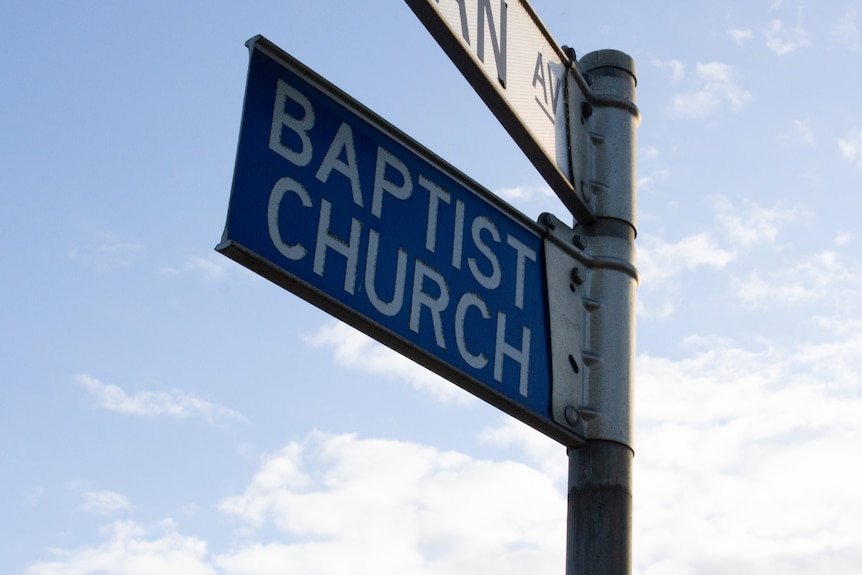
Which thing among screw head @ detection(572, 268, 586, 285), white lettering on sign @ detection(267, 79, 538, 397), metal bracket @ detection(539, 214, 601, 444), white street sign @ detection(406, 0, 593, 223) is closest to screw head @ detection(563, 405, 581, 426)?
metal bracket @ detection(539, 214, 601, 444)

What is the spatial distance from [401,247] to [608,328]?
785mm

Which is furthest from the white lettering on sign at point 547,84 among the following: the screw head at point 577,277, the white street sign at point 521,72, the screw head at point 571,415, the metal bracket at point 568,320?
the screw head at point 571,415

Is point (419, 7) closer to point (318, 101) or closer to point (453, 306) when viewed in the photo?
point (318, 101)

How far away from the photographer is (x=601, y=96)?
158 inches

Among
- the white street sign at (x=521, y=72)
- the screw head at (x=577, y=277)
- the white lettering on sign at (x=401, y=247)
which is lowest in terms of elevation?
the white lettering on sign at (x=401, y=247)


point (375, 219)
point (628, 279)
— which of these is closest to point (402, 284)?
point (375, 219)

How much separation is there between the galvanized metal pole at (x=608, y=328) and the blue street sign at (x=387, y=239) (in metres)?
0.11

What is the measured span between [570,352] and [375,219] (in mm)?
751

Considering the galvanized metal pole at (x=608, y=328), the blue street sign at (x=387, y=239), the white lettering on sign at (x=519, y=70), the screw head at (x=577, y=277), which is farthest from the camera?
the screw head at (x=577, y=277)

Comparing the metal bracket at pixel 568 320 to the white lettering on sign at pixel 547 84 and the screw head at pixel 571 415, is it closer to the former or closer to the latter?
the screw head at pixel 571 415

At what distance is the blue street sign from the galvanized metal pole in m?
0.11

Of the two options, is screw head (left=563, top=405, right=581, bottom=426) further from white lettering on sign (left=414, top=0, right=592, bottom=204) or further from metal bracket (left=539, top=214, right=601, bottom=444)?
white lettering on sign (left=414, top=0, right=592, bottom=204)

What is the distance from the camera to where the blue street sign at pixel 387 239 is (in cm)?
272

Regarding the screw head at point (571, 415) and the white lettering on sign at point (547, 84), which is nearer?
the screw head at point (571, 415)
